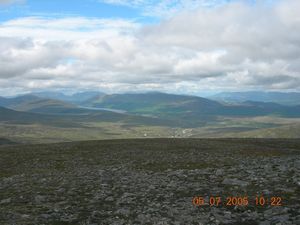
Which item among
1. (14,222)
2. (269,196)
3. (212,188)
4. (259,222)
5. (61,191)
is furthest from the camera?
(61,191)

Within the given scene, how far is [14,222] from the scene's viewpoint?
18453mm

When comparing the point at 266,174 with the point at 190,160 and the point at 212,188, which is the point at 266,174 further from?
the point at 190,160

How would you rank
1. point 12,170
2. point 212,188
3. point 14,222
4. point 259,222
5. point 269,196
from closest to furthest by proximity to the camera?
point 259,222
point 14,222
point 269,196
point 212,188
point 12,170

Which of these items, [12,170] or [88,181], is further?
[12,170]

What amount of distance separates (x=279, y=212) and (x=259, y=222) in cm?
156

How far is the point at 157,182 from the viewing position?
27.3 m

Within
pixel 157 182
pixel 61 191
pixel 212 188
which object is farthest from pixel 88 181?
pixel 212 188
